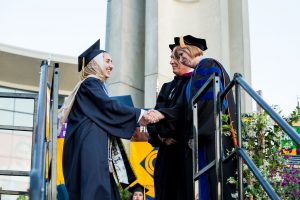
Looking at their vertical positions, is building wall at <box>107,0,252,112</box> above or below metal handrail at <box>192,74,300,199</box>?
above

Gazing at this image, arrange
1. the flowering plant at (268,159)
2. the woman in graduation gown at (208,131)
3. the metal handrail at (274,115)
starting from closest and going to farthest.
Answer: the metal handrail at (274,115) < the flowering plant at (268,159) < the woman in graduation gown at (208,131)

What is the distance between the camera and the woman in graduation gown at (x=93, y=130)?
4.71m

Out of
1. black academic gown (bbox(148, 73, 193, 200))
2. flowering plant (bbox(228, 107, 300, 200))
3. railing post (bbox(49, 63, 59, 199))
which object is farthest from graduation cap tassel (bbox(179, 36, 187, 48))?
railing post (bbox(49, 63, 59, 199))

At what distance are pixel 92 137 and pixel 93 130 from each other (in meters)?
0.08

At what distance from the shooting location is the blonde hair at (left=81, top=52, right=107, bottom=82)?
17.5 ft

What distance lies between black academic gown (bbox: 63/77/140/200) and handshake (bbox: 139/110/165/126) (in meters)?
0.08

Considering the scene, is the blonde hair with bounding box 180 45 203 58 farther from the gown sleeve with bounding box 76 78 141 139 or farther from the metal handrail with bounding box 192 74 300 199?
the metal handrail with bounding box 192 74 300 199

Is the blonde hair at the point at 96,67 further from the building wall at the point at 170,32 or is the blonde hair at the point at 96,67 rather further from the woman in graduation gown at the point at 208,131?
the building wall at the point at 170,32

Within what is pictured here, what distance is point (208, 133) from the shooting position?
170 inches

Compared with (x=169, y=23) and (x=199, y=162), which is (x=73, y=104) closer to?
(x=199, y=162)

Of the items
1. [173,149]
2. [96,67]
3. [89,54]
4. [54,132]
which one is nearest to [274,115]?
[54,132]

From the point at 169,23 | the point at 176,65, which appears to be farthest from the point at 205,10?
the point at 176,65

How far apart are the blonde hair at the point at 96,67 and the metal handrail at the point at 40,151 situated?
5.65ft

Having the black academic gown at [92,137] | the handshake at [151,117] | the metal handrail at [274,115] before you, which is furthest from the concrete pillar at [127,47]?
the metal handrail at [274,115]
